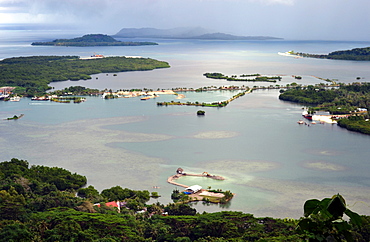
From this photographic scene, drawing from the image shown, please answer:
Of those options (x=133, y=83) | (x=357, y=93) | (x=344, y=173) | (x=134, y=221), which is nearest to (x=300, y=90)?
(x=357, y=93)

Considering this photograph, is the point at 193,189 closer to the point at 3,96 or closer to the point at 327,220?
the point at 327,220

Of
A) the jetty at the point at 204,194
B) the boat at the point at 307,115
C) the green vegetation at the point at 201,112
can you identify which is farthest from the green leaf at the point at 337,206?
the green vegetation at the point at 201,112

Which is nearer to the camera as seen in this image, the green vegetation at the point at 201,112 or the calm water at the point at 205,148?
the calm water at the point at 205,148

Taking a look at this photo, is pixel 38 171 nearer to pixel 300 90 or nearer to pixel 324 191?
pixel 324 191

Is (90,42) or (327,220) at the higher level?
(90,42)

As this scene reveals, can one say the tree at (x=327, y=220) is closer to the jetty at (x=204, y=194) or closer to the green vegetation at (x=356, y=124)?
the jetty at (x=204, y=194)

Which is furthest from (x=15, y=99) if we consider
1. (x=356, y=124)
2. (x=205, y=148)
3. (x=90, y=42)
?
(x=90, y=42)
